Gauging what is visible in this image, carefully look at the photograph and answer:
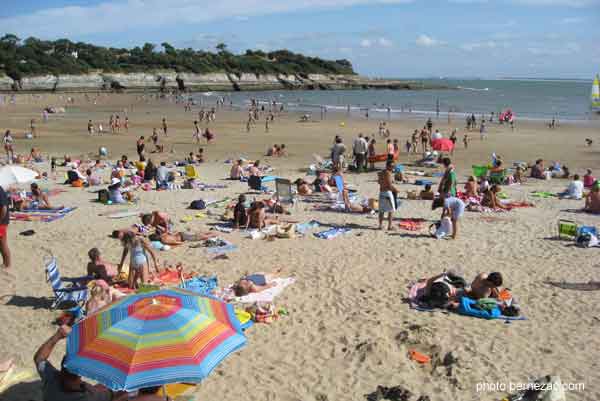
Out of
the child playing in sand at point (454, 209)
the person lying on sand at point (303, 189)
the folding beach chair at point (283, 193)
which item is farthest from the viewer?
the person lying on sand at point (303, 189)

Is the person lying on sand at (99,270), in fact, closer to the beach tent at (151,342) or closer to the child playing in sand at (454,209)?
the beach tent at (151,342)

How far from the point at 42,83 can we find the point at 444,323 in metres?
73.5

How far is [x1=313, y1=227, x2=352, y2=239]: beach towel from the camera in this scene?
9.86 m

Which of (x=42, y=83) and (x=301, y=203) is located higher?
(x=42, y=83)

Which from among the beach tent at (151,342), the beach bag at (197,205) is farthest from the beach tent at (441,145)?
the beach tent at (151,342)

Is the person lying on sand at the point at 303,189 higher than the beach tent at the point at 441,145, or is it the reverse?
the beach tent at the point at 441,145

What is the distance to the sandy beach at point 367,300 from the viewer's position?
5.12 metres

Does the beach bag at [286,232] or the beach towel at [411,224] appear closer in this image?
the beach bag at [286,232]

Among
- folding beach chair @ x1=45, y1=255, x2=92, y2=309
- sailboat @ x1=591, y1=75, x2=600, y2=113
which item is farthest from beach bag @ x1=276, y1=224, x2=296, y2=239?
sailboat @ x1=591, y1=75, x2=600, y2=113

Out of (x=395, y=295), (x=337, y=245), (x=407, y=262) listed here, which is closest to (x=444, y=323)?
(x=395, y=295)

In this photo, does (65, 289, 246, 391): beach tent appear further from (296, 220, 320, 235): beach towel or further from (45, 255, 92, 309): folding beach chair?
(296, 220, 320, 235): beach towel

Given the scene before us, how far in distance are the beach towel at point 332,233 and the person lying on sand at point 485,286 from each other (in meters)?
3.54

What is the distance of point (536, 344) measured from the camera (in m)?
5.74

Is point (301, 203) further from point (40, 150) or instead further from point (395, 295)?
point (40, 150)
